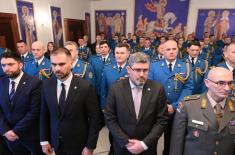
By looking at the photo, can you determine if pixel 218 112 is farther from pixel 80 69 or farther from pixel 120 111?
pixel 80 69

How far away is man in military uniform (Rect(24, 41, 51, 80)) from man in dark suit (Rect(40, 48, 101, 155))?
145 centimetres

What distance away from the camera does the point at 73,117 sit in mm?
1789

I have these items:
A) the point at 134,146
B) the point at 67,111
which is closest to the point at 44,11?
the point at 67,111

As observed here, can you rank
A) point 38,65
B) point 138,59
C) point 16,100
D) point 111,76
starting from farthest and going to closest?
1. point 38,65
2. point 111,76
3. point 16,100
4. point 138,59

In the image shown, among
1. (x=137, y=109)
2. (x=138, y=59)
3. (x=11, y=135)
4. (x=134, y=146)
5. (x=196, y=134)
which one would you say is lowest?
(x=11, y=135)

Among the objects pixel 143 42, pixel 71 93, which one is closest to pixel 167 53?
pixel 71 93

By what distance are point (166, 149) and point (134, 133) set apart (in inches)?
42.8

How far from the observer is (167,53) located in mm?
2521

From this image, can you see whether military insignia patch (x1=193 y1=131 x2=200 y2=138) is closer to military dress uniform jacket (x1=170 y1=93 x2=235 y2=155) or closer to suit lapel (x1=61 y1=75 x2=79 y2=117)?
military dress uniform jacket (x1=170 y1=93 x2=235 y2=155)

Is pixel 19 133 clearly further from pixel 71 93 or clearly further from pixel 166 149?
pixel 166 149

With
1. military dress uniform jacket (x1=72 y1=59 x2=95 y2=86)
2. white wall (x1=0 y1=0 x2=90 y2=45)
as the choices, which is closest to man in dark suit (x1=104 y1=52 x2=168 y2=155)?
military dress uniform jacket (x1=72 y1=59 x2=95 y2=86)

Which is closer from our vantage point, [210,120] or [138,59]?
[210,120]

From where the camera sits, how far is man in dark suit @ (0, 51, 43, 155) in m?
2.05

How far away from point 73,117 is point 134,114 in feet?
1.88
